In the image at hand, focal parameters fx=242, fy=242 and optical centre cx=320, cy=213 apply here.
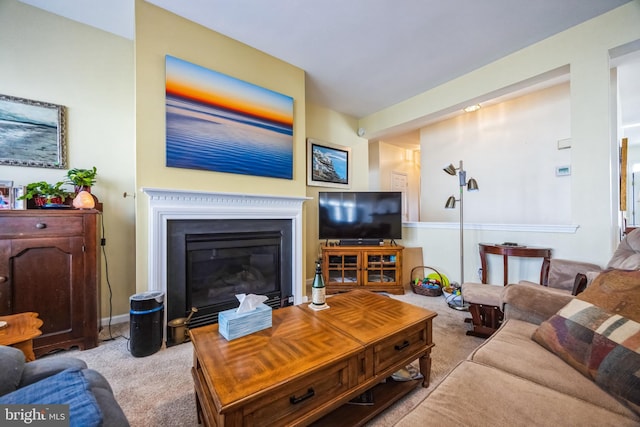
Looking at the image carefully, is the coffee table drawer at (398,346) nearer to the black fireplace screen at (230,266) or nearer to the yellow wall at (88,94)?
the black fireplace screen at (230,266)

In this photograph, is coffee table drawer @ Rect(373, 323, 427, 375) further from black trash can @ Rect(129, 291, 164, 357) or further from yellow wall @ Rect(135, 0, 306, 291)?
yellow wall @ Rect(135, 0, 306, 291)

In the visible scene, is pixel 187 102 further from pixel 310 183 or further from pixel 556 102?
pixel 556 102

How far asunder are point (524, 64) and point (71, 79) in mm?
4233

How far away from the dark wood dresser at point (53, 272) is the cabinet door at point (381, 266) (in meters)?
2.77

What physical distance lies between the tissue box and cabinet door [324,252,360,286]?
6.53ft

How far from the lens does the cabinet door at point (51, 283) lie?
5.36 ft

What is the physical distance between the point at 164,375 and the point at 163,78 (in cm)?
225

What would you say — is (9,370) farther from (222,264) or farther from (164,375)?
(222,264)

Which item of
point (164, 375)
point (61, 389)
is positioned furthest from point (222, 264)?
point (61, 389)

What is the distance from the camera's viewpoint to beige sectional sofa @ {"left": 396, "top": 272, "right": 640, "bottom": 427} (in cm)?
71

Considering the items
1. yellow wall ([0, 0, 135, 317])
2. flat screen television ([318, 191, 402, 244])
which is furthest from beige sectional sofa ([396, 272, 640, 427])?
yellow wall ([0, 0, 135, 317])

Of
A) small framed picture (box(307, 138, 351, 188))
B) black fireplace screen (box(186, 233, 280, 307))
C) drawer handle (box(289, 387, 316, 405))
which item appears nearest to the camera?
drawer handle (box(289, 387, 316, 405))

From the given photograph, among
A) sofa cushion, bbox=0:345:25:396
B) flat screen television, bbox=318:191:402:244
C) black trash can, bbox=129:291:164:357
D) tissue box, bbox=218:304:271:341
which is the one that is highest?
flat screen television, bbox=318:191:402:244

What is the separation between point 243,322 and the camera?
3.93 ft
